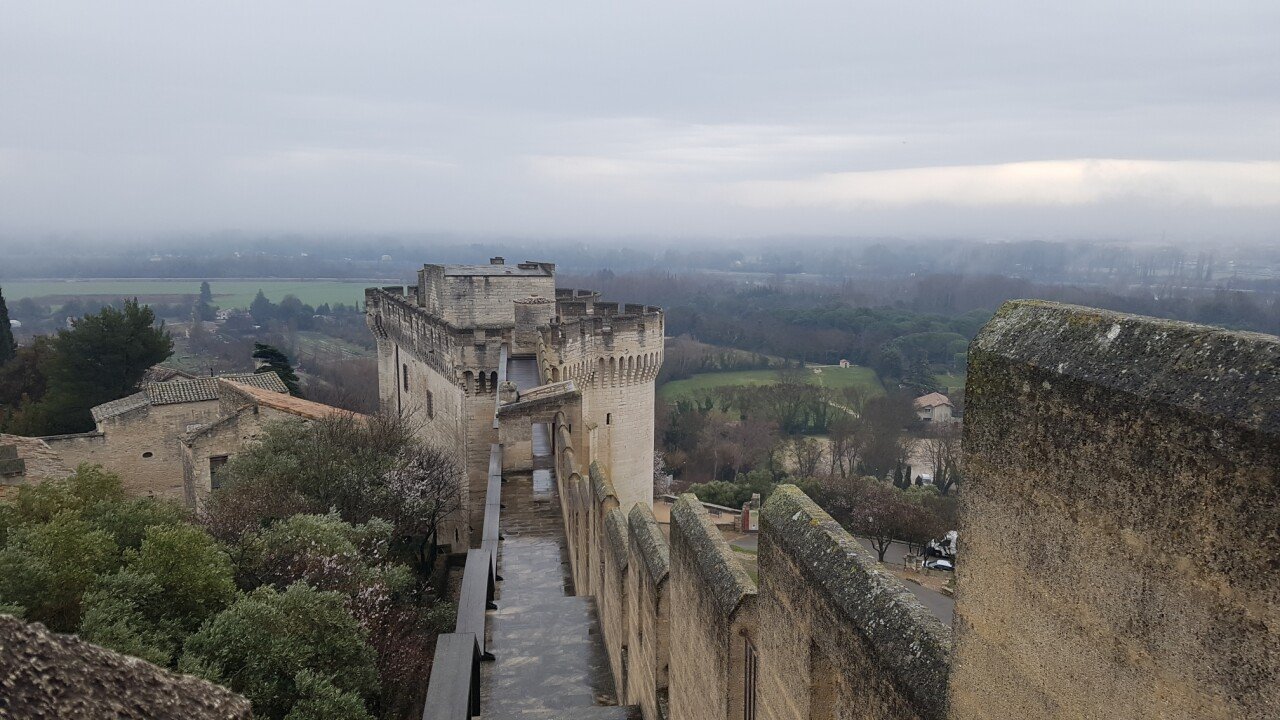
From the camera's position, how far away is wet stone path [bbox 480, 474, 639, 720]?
1043cm

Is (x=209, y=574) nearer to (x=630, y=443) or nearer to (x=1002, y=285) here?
(x=630, y=443)

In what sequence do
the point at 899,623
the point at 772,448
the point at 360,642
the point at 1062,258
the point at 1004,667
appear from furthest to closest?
1. the point at 1062,258
2. the point at 772,448
3. the point at 360,642
4. the point at 899,623
5. the point at 1004,667

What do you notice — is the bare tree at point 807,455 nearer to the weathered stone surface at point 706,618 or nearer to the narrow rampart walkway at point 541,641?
the narrow rampart walkway at point 541,641

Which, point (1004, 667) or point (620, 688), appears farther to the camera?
point (620, 688)

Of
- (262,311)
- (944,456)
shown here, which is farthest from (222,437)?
(262,311)

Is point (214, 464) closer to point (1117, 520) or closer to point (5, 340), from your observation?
point (1117, 520)

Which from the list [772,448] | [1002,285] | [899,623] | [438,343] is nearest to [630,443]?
[438,343]

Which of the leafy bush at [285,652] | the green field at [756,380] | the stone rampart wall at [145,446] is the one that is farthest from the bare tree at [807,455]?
the leafy bush at [285,652]

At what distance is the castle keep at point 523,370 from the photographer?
20.0 meters

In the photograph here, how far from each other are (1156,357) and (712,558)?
3.86 m

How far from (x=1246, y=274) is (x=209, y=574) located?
75.4m

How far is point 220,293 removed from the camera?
182 meters

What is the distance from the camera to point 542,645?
469 inches

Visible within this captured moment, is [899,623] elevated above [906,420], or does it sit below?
above
